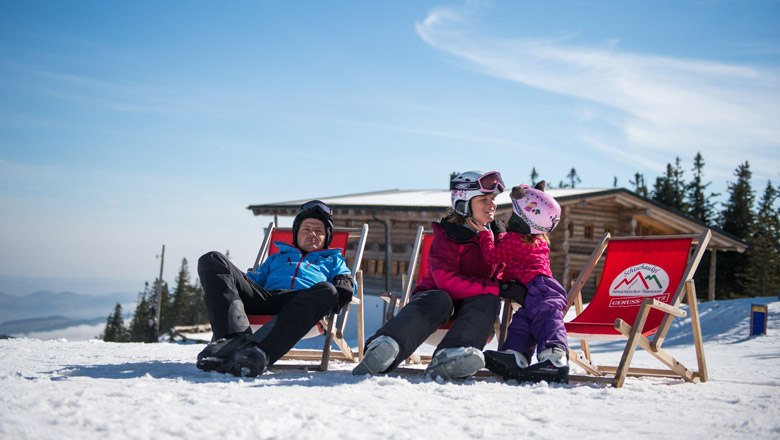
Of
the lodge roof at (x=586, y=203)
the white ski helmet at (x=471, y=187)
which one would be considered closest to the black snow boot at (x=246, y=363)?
the white ski helmet at (x=471, y=187)

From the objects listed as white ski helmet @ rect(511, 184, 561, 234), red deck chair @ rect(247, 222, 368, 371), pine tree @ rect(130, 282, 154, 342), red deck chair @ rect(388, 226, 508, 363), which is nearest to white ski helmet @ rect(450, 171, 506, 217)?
white ski helmet @ rect(511, 184, 561, 234)

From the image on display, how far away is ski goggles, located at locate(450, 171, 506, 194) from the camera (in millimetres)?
4961

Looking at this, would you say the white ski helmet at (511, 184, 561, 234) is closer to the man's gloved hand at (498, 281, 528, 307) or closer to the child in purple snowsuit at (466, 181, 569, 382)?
the child in purple snowsuit at (466, 181, 569, 382)

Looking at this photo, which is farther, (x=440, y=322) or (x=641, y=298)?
(x=641, y=298)

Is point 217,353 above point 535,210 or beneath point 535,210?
beneath

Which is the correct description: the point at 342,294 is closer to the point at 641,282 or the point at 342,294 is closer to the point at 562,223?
the point at 641,282

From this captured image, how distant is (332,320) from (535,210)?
167cm

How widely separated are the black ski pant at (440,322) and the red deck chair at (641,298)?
Result: 0.62 metres

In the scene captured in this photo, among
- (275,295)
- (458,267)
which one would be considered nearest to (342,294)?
(275,295)

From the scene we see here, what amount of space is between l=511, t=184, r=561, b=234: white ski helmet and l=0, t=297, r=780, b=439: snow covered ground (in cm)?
111

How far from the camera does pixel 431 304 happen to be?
15.1 feet

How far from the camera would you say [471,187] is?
4988 millimetres

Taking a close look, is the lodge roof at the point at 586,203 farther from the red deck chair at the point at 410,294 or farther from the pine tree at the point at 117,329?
the pine tree at the point at 117,329

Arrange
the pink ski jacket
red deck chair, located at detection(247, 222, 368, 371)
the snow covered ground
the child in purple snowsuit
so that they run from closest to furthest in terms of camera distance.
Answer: the snow covered ground → the child in purple snowsuit → the pink ski jacket → red deck chair, located at detection(247, 222, 368, 371)
